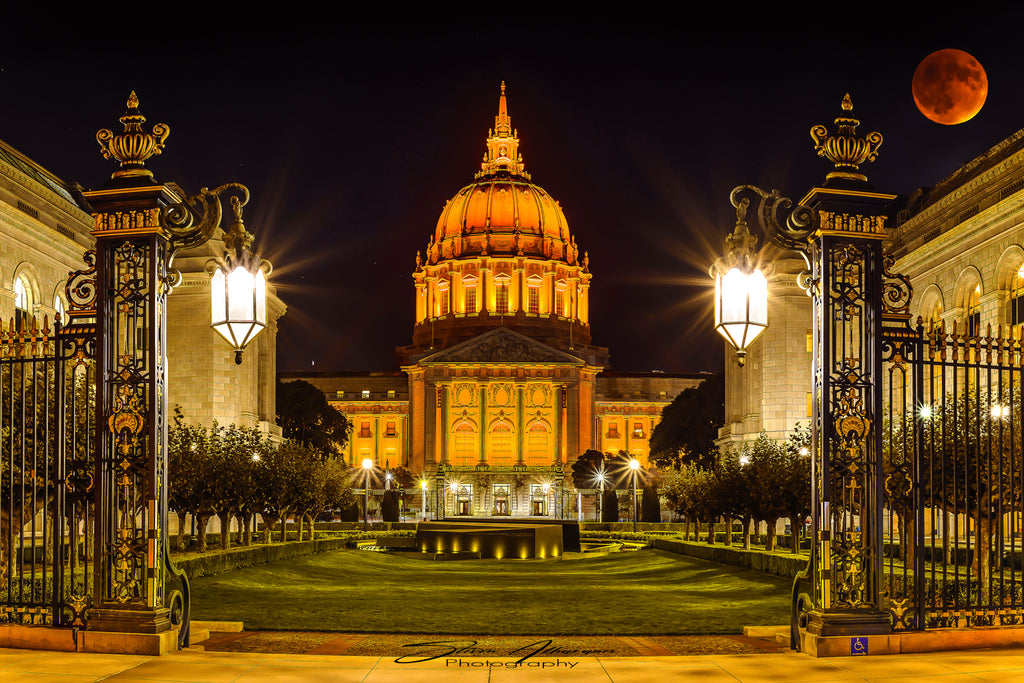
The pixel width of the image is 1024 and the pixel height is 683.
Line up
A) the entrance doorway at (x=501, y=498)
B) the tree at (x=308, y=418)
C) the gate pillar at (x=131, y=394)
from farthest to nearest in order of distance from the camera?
1. the entrance doorway at (x=501, y=498)
2. the tree at (x=308, y=418)
3. the gate pillar at (x=131, y=394)

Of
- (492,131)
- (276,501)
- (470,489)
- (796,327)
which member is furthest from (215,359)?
(492,131)

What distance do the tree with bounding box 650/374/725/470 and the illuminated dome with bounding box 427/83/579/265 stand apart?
51.3m

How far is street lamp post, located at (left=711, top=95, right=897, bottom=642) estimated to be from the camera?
464 inches

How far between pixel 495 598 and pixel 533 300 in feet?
367

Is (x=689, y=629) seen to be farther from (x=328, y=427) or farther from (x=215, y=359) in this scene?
(x=328, y=427)

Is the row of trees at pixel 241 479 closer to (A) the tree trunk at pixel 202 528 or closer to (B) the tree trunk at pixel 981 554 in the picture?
(A) the tree trunk at pixel 202 528

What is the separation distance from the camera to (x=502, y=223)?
134250 millimetres

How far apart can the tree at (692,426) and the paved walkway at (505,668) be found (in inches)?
2314

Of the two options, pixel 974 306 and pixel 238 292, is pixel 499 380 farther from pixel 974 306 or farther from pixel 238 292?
pixel 238 292

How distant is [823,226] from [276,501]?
93.5 ft

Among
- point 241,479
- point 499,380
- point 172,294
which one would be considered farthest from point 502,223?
point 241,479

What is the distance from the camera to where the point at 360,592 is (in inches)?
858

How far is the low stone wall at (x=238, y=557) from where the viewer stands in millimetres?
23672

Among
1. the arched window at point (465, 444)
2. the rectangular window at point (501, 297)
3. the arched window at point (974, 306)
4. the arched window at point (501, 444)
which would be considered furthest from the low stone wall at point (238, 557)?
the rectangular window at point (501, 297)
